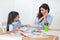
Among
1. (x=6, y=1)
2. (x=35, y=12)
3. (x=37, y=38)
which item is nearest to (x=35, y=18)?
(x=35, y=12)

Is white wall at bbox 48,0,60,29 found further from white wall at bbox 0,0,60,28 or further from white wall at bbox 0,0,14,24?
white wall at bbox 0,0,14,24

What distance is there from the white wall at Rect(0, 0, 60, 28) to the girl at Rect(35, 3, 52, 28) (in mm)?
87

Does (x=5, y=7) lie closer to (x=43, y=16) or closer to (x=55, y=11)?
(x=43, y=16)

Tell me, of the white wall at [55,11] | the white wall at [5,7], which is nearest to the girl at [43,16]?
the white wall at [55,11]

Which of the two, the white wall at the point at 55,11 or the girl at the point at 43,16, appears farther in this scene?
the white wall at the point at 55,11

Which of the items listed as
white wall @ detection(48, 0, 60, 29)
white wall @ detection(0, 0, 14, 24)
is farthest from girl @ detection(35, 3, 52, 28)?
white wall @ detection(0, 0, 14, 24)

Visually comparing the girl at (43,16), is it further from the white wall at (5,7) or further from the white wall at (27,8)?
the white wall at (5,7)

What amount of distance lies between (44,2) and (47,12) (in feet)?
0.57

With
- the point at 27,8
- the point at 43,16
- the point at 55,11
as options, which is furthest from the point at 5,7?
the point at 55,11

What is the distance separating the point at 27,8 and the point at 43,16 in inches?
13.0

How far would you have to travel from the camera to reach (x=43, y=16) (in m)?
2.29

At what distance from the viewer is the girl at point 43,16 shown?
226 centimetres

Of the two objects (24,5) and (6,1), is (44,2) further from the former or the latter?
(6,1)

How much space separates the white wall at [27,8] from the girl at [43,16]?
3.4 inches
